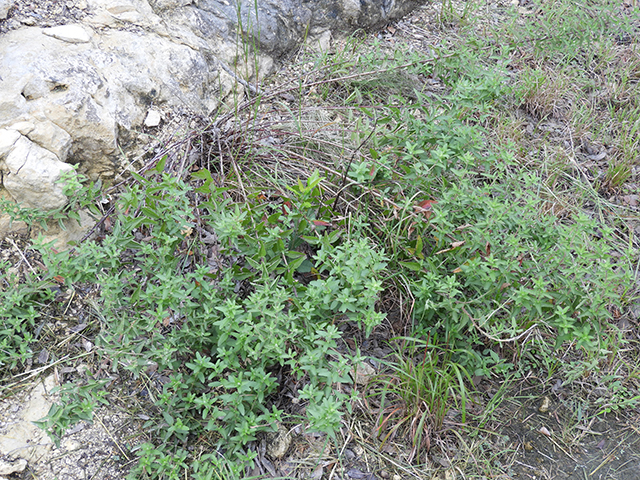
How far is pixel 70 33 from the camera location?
2.91 meters

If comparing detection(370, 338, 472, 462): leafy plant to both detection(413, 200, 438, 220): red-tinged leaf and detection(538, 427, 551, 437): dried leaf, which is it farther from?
detection(413, 200, 438, 220): red-tinged leaf

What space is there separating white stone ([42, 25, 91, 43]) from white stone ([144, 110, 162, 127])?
527 millimetres

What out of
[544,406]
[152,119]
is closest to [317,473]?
[544,406]

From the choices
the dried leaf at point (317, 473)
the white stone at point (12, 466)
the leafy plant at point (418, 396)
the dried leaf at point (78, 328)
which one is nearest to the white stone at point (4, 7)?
the dried leaf at point (78, 328)

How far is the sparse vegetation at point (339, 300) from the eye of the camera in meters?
2.13

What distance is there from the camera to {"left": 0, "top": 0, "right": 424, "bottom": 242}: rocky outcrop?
2.51 m

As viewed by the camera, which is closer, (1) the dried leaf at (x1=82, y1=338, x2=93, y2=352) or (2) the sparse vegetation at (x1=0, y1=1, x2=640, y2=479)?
(2) the sparse vegetation at (x1=0, y1=1, x2=640, y2=479)

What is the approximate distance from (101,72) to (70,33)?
30 cm

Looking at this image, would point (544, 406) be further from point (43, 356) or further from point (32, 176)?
point (32, 176)

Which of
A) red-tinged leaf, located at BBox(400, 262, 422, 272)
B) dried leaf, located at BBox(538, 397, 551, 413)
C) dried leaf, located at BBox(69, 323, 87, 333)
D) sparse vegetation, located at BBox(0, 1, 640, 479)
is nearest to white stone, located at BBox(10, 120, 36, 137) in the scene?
sparse vegetation, located at BBox(0, 1, 640, 479)

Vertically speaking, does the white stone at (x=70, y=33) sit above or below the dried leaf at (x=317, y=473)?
above

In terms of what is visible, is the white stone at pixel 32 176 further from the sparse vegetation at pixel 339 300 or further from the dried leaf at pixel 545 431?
the dried leaf at pixel 545 431

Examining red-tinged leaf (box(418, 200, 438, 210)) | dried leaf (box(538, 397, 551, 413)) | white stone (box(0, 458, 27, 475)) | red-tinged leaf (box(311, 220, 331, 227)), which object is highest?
red-tinged leaf (box(418, 200, 438, 210))

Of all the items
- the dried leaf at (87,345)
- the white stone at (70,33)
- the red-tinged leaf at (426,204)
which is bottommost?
the dried leaf at (87,345)
